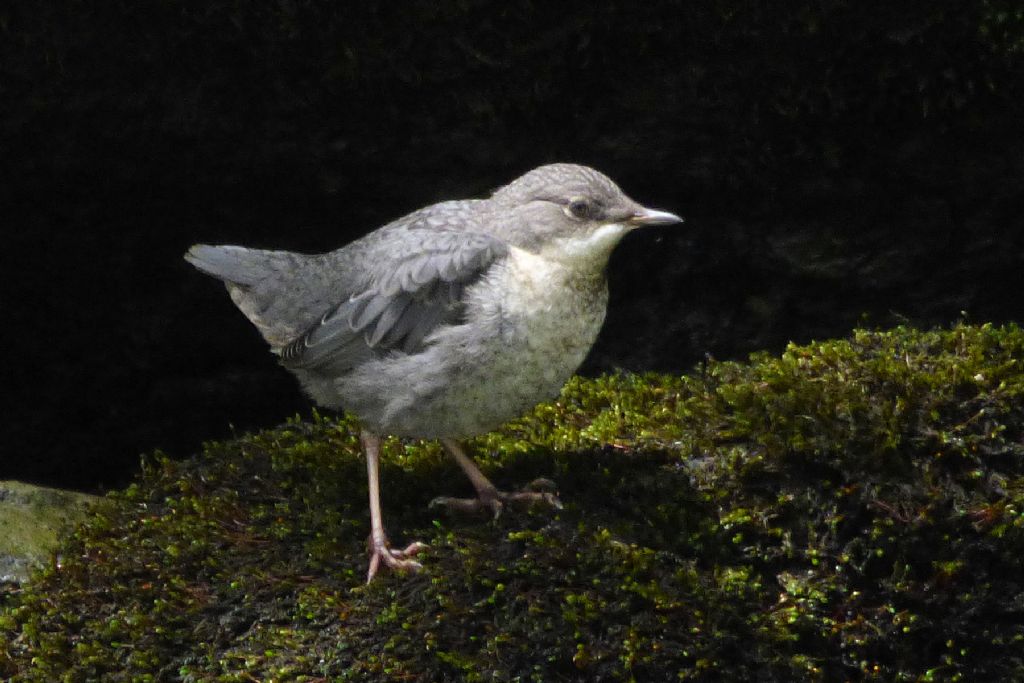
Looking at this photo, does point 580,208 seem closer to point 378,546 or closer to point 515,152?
point 515,152

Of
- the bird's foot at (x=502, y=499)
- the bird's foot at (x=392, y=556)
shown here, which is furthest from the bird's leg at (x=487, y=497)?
the bird's foot at (x=392, y=556)

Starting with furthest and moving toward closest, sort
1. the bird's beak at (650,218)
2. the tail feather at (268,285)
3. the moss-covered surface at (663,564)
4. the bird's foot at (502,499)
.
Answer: the tail feather at (268,285) → the bird's foot at (502,499) → the bird's beak at (650,218) → the moss-covered surface at (663,564)

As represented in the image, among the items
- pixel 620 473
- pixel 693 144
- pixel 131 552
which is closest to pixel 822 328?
pixel 693 144

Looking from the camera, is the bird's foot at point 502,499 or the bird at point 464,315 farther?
the bird's foot at point 502,499

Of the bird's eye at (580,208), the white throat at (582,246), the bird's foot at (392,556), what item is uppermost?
the bird's eye at (580,208)

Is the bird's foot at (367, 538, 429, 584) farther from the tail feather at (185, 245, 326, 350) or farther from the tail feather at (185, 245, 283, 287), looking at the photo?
the tail feather at (185, 245, 283, 287)

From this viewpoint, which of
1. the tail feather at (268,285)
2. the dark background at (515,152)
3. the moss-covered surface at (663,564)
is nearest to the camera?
the moss-covered surface at (663,564)

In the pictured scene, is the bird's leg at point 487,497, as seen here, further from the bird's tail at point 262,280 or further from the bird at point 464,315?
the bird's tail at point 262,280

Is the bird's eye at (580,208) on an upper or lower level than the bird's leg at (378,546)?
upper
